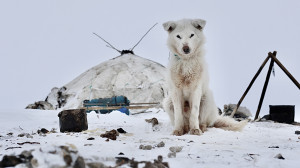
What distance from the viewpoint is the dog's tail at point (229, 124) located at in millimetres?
5098

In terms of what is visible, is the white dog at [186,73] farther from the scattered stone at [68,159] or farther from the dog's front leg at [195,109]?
the scattered stone at [68,159]

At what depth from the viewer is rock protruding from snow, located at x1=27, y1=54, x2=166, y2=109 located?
688 inches

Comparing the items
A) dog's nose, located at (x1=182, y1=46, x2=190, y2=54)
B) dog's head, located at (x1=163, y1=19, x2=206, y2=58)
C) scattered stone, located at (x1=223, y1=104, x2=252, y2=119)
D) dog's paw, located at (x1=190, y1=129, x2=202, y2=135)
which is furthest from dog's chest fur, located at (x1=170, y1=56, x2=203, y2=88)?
scattered stone, located at (x1=223, y1=104, x2=252, y2=119)

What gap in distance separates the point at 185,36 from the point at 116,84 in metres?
13.9

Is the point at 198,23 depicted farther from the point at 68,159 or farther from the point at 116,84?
the point at 116,84

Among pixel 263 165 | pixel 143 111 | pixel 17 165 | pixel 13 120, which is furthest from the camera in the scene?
pixel 143 111

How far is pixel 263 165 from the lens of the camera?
7.32 ft

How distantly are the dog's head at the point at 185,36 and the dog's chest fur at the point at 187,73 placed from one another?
134 millimetres

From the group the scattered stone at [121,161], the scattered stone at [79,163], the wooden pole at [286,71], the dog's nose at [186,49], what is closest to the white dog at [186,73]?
the dog's nose at [186,49]

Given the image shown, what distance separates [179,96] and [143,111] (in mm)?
10030

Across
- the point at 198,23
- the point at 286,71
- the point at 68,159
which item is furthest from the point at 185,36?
the point at 286,71

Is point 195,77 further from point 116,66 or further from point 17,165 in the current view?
point 116,66

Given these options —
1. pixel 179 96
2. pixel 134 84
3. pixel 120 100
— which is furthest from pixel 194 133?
pixel 134 84

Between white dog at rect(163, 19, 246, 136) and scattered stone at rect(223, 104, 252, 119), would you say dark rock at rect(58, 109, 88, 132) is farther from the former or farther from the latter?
scattered stone at rect(223, 104, 252, 119)
